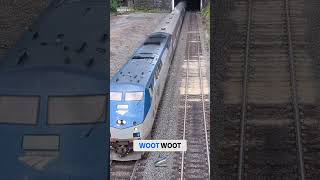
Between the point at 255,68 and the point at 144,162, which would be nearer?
the point at 144,162

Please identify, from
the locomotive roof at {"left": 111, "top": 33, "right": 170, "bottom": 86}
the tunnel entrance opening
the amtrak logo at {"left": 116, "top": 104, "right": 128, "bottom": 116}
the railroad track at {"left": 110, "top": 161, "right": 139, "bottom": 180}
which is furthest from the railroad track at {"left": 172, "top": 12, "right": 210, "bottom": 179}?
the tunnel entrance opening

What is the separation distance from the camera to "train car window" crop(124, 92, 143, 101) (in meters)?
13.2

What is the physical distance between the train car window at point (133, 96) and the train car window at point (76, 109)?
5768mm

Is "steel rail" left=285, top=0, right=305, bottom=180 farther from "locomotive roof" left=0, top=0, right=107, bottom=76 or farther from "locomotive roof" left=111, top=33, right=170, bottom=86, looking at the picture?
"locomotive roof" left=0, top=0, right=107, bottom=76

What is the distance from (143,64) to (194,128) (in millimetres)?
3230

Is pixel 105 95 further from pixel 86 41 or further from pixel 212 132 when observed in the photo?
pixel 212 132

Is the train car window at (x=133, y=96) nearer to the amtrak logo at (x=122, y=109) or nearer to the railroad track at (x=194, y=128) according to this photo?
the amtrak logo at (x=122, y=109)

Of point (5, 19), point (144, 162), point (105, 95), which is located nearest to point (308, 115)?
point (144, 162)

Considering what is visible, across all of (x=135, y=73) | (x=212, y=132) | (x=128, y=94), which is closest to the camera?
(x=212, y=132)

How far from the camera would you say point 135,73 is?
15.1 metres

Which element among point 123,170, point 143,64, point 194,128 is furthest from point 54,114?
point 143,64

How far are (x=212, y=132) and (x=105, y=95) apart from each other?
4.74 m

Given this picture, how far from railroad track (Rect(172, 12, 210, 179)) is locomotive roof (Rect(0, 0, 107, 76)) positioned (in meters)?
5.01

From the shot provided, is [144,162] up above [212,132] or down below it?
below
